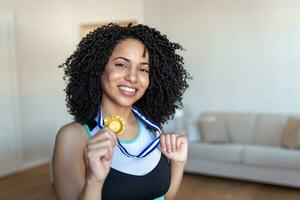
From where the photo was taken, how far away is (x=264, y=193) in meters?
3.60

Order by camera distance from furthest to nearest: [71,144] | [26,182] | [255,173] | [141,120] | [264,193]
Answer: [26,182] → [255,173] → [264,193] → [141,120] → [71,144]

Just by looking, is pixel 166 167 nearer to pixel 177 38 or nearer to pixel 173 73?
pixel 173 73

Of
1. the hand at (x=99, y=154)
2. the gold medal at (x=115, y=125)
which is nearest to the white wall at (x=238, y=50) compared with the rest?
the gold medal at (x=115, y=125)

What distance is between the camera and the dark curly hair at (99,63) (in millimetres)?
1145

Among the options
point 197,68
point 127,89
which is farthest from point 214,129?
point 127,89

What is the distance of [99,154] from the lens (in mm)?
866

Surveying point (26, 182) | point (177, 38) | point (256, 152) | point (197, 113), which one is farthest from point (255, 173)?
point (26, 182)

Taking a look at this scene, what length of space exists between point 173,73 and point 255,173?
2.90 meters

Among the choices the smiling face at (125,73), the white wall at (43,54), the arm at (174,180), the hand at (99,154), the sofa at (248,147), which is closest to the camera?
the hand at (99,154)

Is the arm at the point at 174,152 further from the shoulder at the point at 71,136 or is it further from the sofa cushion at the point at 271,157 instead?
the sofa cushion at the point at 271,157

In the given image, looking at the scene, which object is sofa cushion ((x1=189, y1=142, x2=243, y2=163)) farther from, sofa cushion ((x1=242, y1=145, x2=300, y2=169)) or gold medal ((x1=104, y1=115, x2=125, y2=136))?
gold medal ((x1=104, y1=115, x2=125, y2=136))

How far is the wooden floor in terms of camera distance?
3.51 metres

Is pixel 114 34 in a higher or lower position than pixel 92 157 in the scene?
higher

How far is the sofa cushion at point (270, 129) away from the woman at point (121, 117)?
320 centimetres
